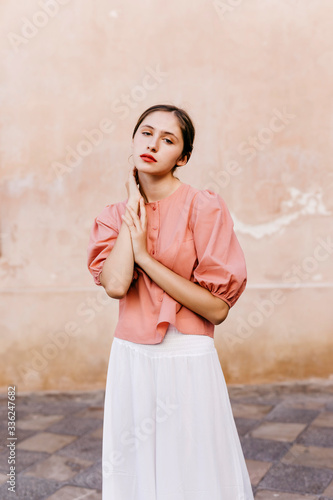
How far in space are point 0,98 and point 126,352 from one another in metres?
3.24

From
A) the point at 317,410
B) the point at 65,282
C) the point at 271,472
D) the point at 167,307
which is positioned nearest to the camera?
the point at 167,307

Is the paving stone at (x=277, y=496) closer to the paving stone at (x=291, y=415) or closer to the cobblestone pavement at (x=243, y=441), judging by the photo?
the cobblestone pavement at (x=243, y=441)

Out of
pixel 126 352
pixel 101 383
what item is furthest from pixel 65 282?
pixel 126 352

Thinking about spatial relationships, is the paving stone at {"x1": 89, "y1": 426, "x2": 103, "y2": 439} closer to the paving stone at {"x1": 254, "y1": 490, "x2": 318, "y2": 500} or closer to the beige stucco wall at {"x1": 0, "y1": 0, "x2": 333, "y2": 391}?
the beige stucco wall at {"x1": 0, "y1": 0, "x2": 333, "y2": 391}

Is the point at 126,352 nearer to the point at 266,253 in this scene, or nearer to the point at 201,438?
the point at 201,438

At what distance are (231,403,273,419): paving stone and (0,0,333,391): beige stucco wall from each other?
0.30 meters

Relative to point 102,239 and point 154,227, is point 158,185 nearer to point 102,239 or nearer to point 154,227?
point 154,227

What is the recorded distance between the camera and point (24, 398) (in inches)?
192

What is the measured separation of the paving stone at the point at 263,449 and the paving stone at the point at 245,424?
0.48 ft

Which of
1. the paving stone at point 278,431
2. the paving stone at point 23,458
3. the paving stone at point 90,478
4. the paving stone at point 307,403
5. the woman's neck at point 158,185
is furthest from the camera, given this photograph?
the paving stone at point 307,403

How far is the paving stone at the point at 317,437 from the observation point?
389 cm

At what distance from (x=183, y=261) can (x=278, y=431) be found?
2458mm

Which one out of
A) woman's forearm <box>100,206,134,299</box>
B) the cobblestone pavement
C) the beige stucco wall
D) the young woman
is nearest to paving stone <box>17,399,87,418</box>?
the cobblestone pavement

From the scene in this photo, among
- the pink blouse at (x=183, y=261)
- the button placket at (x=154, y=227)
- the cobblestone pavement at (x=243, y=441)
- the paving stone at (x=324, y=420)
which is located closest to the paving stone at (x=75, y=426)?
the cobblestone pavement at (x=243, y=441)
